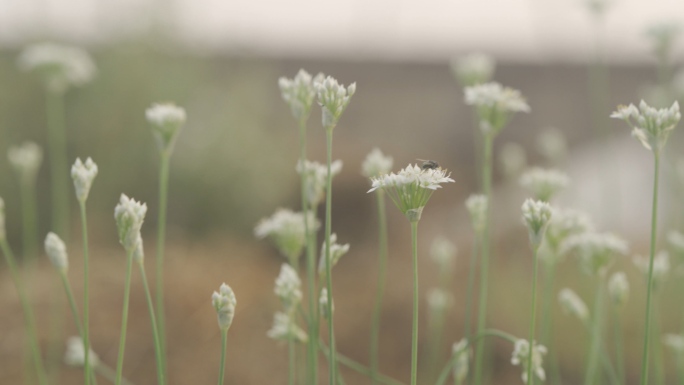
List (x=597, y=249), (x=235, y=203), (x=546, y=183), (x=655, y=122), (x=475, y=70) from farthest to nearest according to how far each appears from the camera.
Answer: (x=235, y=203) → (x=475, y=70) → (x=546, y=183) → (x=597, y=249) → (x=655, y=122)

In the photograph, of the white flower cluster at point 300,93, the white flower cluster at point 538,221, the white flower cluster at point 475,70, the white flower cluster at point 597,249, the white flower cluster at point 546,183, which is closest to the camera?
the white flower cluster at point 538,221

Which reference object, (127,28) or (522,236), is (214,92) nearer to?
(127,28)

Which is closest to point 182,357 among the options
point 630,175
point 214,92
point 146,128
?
point 146,128

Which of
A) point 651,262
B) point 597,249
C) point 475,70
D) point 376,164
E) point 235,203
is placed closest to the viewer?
point 651,262

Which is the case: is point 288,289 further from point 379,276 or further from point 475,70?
point 475,70

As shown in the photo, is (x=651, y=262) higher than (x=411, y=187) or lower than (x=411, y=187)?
lower

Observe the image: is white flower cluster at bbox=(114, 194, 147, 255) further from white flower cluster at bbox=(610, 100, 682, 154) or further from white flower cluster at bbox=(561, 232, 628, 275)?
white flower cluster at bbox=(561, 232, 628, 275)

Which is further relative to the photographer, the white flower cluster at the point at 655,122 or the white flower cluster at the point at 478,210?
the white flower cluster at the point at 478,210

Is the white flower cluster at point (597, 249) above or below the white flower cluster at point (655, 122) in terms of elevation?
below

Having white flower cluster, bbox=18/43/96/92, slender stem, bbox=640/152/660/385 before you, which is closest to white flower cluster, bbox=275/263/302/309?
slender stem, bbox=640/152/660/385

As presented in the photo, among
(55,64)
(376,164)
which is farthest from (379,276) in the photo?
(55,64)

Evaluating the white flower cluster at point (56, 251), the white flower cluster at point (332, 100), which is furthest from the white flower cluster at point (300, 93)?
the white flower cluster at point (56, 251)

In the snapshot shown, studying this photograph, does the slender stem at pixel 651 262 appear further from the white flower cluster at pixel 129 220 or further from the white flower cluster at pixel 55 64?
the white flower cluster at pixel 55 64
